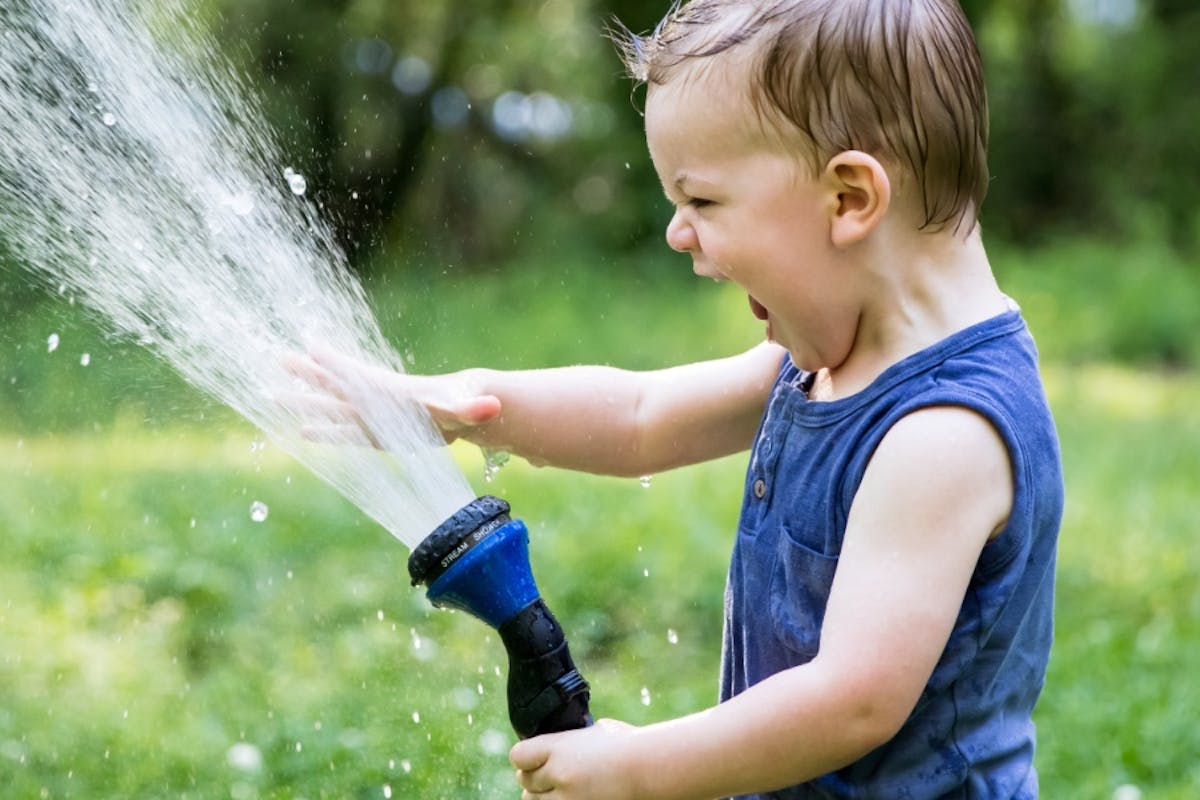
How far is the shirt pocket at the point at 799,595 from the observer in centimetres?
186

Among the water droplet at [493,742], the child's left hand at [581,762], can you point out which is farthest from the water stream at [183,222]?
the water droplet at [493,742]

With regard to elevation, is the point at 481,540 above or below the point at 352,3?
above

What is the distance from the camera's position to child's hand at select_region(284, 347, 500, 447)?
2.16 meters

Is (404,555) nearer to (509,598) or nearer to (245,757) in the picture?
(245,757)

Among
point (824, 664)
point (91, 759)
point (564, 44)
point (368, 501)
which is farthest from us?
point (564, 44)

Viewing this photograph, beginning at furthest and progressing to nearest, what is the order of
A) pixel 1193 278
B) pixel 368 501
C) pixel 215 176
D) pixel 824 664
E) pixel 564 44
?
pixel 564 44, pixel 1193 278, pixel 215 176, pixel 368 501, pixel 824 664

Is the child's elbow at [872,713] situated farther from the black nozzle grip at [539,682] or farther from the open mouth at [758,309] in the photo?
the open mouth at [758,309]

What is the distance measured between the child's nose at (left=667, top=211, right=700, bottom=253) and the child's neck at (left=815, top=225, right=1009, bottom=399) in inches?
8.1

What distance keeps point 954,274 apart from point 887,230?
4.6 inches

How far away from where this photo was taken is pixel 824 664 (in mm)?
1706

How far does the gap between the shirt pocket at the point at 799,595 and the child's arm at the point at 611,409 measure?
384 mm

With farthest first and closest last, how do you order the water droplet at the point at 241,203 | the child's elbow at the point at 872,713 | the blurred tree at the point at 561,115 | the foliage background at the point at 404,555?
the blurred tree at the point at 561,115, the foliage background at the point at 404,555, the water droplet at the point at 241,203, the child's elbow at the point at 872,713

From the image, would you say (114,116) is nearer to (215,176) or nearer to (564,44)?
(215,176)

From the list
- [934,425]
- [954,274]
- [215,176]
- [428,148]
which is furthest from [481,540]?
[428,148]
